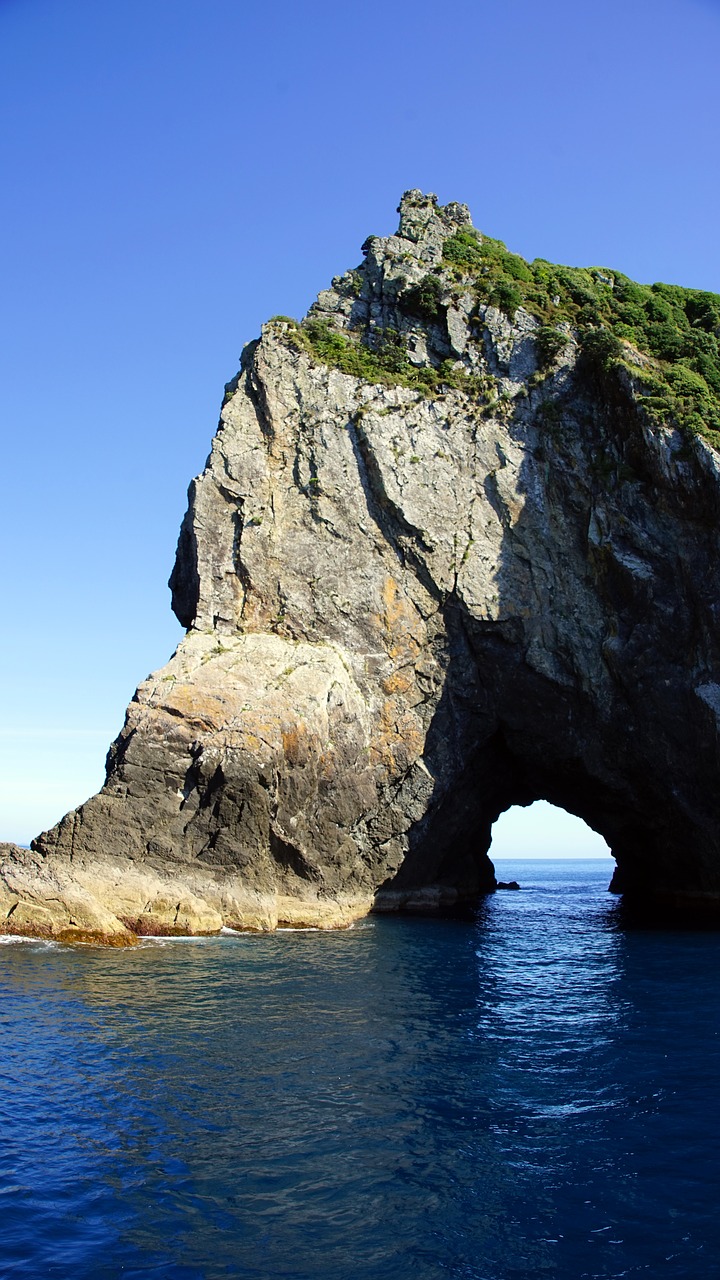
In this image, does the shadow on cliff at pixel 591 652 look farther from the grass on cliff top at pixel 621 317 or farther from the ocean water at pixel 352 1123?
the ocean water at pixel 352 1123

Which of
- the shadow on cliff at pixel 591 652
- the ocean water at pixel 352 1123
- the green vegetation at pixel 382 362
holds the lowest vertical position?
the ocean water at pixel 352 1123

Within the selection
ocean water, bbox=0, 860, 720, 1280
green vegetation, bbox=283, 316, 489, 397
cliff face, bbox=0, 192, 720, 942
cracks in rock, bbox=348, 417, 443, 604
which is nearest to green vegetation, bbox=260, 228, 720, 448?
green vegetation, bbox=283, 316, 489, 397

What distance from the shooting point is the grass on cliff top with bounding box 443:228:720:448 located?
3900 cm

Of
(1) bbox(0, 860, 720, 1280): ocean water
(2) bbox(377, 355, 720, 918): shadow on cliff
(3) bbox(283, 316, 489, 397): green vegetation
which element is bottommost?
(1) bbox(0, 860, 720, 1280): ocean water

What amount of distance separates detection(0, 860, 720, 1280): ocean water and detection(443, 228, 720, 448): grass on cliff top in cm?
2538

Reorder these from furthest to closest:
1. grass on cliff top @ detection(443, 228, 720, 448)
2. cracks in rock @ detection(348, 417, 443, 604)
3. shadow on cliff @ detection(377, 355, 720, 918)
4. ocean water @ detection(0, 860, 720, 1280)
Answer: cracks in rock @ detection(348, 417, 443, 604) → grass on cliff top @ detection(443, 228, 720, 448) → shadow on cliff @ detection(377, 355, 720, 918) → ocean water @ detection(0, 860, 720, 1280)

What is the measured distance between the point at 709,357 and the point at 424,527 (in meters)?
17.0

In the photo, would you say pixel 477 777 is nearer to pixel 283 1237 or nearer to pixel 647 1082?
pixel 647 1082

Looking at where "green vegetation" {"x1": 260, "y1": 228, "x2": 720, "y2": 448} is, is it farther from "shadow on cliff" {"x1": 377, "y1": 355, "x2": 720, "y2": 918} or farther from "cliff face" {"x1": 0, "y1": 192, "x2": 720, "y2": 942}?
"shadow on cliff" {"x1": 377, "y1": 355, "x2": 720, "y2": 918}

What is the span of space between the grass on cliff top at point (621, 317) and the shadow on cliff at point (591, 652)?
1.84 m

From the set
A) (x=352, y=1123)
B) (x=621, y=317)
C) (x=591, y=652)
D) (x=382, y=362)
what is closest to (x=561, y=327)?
(x=621, y=317)

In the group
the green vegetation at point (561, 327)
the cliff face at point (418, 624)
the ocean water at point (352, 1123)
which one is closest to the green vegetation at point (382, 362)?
the green vegetation at point (561, 327)

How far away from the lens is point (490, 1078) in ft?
53.4

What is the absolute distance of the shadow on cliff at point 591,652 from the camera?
38.4 meters
